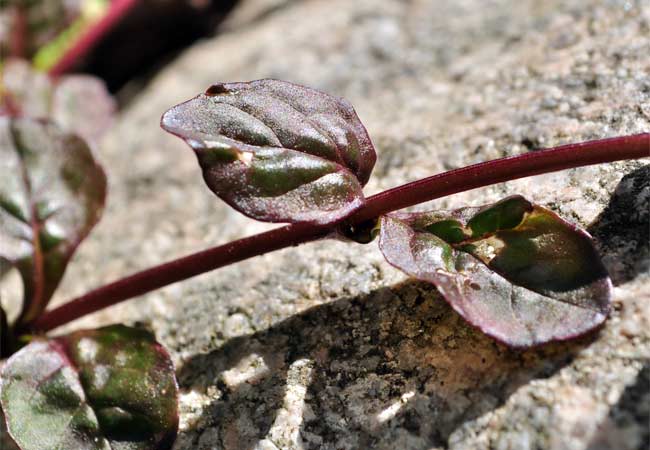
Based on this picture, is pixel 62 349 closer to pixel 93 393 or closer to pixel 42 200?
pixel 93 393

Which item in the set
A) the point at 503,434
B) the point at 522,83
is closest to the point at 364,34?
the point at 522,83

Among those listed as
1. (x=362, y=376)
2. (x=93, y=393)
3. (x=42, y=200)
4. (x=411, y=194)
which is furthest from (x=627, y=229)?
(x=42, y=200)

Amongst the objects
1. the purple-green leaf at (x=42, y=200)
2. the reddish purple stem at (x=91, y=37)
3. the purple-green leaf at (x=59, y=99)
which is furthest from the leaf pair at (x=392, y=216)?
the reddish purple stem at (x=91, y=37)

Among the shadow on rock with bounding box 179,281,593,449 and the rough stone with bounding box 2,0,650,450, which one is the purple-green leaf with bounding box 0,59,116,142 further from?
the shadow on rock with bounding box 179,281,593,449

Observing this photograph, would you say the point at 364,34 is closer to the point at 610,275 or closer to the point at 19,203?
the point at 19,203

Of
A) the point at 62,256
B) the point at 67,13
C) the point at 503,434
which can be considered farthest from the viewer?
the point at 67,13

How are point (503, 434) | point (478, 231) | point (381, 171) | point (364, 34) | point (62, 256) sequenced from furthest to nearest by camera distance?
point (364, 34) < point (381, 171) < point (62, 256) < point (478, 231) < point (503, 434)
